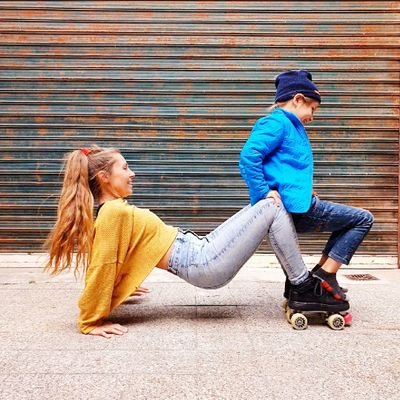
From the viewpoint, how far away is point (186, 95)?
5.84 meters

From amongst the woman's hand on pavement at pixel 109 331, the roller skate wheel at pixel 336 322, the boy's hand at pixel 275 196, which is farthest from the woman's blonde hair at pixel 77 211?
the roller skate wheel at pixel 336 322

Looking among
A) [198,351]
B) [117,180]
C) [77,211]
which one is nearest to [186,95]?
[117,180]

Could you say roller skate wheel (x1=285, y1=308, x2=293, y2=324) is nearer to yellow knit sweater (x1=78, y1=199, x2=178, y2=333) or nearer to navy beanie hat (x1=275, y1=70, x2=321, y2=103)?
yellow knit sweater (x1=78, y1=199, x2=178, y2=333)

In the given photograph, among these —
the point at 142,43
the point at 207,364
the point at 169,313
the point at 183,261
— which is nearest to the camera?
the point at 207,364

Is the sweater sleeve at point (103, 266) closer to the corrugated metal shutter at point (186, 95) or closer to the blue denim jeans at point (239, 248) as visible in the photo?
the blue denim jeans at point (239, 248)

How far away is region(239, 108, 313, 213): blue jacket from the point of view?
3.17m

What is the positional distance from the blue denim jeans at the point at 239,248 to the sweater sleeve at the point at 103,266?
34cm

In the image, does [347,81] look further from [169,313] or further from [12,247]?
[12,247]

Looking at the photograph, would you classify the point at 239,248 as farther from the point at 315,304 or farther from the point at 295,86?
the point at 295,86

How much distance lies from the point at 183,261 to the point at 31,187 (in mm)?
3219

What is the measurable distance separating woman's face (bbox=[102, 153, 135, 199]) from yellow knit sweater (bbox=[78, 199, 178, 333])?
100 millimetres

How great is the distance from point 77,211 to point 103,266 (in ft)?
1.18

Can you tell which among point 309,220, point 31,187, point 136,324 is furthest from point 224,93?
point 136,324

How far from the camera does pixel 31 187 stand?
5.82 m
